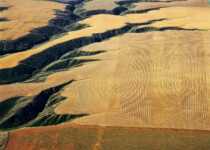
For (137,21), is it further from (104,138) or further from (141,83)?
(104,138)

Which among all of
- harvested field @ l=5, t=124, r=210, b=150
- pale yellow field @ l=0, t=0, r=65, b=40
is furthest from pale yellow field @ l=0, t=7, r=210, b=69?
harvested field @ l=5, t=124, r=210, b=150

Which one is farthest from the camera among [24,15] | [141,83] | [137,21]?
[24,15]

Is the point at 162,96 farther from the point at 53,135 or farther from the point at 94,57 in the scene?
the point at 94,57

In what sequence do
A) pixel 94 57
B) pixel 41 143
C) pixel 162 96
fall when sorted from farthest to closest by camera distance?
pixel 94 57, pixel 162 96, pixel 41 143

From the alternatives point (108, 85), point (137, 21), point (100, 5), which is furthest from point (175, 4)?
point (108, 85)

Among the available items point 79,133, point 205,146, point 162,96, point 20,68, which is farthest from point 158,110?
point 20,68
